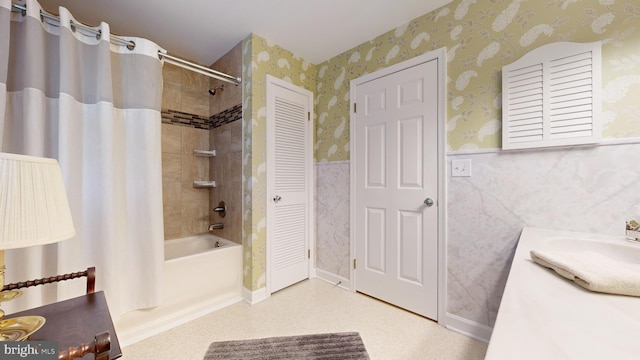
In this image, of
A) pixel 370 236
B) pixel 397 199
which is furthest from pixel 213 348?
pixel 397 199

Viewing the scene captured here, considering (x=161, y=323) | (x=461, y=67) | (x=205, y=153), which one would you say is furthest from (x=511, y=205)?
(x=205, y=153)

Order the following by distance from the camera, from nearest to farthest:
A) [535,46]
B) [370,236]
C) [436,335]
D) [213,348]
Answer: [535,46], [213,348], [436,335], [370,236]

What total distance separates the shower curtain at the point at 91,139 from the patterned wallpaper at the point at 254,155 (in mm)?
672

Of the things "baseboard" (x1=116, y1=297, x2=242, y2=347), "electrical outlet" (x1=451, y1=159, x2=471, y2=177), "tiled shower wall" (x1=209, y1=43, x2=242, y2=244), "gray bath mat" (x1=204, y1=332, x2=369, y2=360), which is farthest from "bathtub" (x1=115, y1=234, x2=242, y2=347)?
"electrical outlet" (x1=451, y1=159, x2=471, y2=177)

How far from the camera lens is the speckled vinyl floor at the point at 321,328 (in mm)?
1463

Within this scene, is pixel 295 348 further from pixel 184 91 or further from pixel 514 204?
pixel 184 91

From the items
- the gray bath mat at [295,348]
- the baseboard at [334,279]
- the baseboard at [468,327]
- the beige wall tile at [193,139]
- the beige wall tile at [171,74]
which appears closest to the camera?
the gray bath mat at [295,348]

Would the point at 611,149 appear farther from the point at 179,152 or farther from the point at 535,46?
the point at 179,152

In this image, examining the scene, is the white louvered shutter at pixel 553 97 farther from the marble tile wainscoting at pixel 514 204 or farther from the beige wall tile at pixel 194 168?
the beige wall tile at pixel 194 168

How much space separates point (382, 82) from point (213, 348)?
234 cm

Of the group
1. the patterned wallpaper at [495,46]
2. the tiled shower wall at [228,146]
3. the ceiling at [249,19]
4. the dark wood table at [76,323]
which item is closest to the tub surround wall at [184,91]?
the tiled shower wall at [228,146]

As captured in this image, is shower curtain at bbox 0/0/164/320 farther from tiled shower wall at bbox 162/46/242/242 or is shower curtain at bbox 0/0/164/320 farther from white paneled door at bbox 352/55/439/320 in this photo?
white paneled door at bbox 352/55/439/320

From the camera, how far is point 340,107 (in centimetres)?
238

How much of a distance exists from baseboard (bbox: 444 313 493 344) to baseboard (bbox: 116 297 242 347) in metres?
1.76
